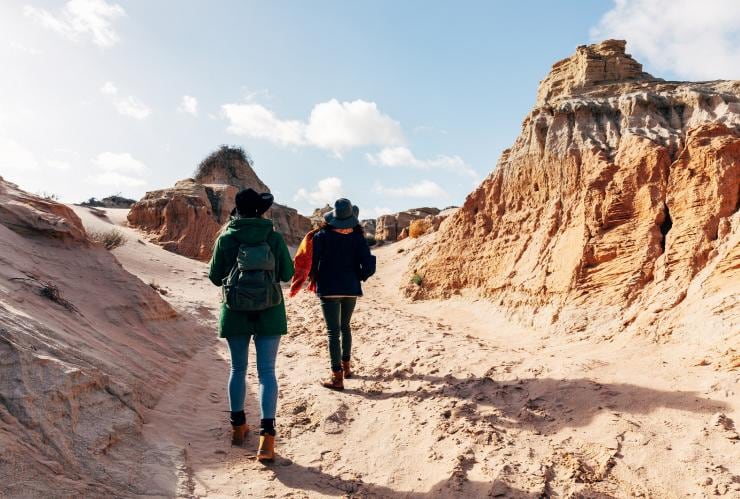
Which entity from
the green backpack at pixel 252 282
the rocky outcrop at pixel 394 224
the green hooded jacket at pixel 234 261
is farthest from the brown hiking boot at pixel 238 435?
the rocky outcrop at pixel 394 224

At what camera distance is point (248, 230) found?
3887 mm

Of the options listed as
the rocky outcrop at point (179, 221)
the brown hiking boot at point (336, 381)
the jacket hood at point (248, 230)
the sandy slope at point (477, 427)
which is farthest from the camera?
the rocky outcrop at point (179, 221)

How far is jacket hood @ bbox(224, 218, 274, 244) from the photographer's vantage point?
388cm

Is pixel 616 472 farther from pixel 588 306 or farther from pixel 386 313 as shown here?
pixel 386 313

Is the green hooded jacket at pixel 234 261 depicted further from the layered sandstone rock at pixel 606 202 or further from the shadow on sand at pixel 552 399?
the layered sandstone rock at pixel 606 202

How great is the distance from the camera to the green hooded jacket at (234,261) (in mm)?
3762

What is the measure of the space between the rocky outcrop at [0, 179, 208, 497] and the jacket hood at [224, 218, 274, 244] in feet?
4.74

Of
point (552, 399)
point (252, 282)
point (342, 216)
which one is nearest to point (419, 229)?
point (342, 216)

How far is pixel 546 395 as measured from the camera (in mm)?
4344

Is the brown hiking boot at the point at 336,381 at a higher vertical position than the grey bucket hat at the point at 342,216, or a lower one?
lower

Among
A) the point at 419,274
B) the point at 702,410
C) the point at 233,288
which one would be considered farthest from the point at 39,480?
the point at 419,274

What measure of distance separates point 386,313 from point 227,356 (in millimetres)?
3404

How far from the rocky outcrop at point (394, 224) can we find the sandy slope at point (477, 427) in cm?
2747

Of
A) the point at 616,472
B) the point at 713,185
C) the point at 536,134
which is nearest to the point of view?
the point at 616,472
